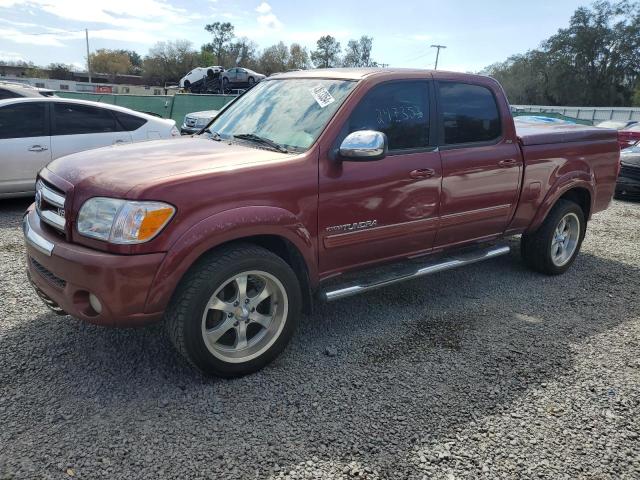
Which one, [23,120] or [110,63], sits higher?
[110,63]

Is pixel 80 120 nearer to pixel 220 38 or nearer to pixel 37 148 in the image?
pixel 37 148

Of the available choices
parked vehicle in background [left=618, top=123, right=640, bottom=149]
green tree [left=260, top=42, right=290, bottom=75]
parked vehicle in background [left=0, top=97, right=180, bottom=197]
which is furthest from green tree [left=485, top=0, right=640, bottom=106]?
parked vehicle in background [left=0, top=97, right=180, bottom=197]

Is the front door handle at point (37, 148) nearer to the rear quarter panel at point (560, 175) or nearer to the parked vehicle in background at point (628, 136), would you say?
the rear quarter panel at point (560, 175)

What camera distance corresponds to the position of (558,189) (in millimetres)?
5000

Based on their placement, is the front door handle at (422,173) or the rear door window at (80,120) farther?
the rear door window at (80,120)

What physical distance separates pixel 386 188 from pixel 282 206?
2.80 feet

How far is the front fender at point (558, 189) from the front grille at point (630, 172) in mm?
6306

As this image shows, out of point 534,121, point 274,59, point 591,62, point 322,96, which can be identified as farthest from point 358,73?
point 274,59

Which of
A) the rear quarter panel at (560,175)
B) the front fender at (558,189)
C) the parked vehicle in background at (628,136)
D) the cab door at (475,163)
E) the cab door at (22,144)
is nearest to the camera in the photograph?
the cab door at (475,163)

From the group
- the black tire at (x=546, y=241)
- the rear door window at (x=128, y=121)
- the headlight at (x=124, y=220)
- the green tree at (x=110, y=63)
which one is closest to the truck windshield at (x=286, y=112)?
the headlight at (x=124, y=220)

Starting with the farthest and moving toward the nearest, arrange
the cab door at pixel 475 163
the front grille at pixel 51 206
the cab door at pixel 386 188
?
the cab door at pixel 475 163 → the cab door at pixel 386 188 → the front grille at pixel 51 206

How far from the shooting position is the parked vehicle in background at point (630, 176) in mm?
10406

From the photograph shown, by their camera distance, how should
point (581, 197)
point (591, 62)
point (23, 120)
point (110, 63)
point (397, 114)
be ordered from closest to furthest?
1. point (397, 114)
2. point (581, 197)
3. point (23, 120)
4. point (591, 62)
5. point (110, 63)

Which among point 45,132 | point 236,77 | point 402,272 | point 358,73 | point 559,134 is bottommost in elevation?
point 402,272
